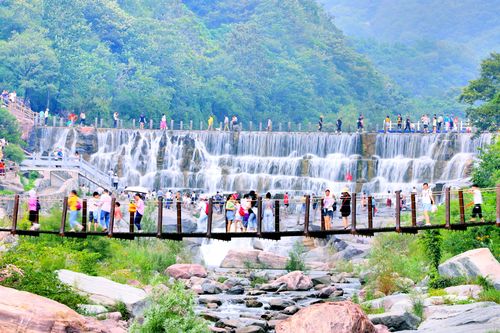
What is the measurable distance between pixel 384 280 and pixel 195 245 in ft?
58.2

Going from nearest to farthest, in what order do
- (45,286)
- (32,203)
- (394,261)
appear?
(32,203) < (45,286) < (394,261)

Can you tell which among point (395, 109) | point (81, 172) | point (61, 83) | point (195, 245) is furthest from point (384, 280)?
point (395, 109)

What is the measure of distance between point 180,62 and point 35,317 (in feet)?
277

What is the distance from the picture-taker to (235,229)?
130 ft

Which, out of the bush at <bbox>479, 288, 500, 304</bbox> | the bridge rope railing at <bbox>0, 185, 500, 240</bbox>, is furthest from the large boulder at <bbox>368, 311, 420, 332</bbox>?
the bridge rope railing at <bbox>0, 185, 500, 240</bbox>

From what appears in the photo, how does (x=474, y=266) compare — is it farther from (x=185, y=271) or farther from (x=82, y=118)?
(x=82, y=118)

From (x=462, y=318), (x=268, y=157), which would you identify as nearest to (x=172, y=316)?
(x=462, y=318)

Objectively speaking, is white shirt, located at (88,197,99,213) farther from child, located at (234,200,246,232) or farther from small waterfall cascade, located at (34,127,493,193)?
small waterfall cascade, located at (34,127,493,193)

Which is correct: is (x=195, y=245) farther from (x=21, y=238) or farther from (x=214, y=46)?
(x=214, y=46)

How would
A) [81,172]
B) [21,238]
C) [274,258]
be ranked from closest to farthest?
1. [21,238]
2. [274,258]
3. [81,172]

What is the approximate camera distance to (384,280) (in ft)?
168

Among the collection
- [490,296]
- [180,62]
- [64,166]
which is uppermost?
[180,62]

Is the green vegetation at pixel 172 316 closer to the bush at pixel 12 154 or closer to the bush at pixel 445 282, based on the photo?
the bush at pixel 445 282

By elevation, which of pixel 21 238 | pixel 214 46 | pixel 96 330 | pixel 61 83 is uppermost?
pixel 214 46
